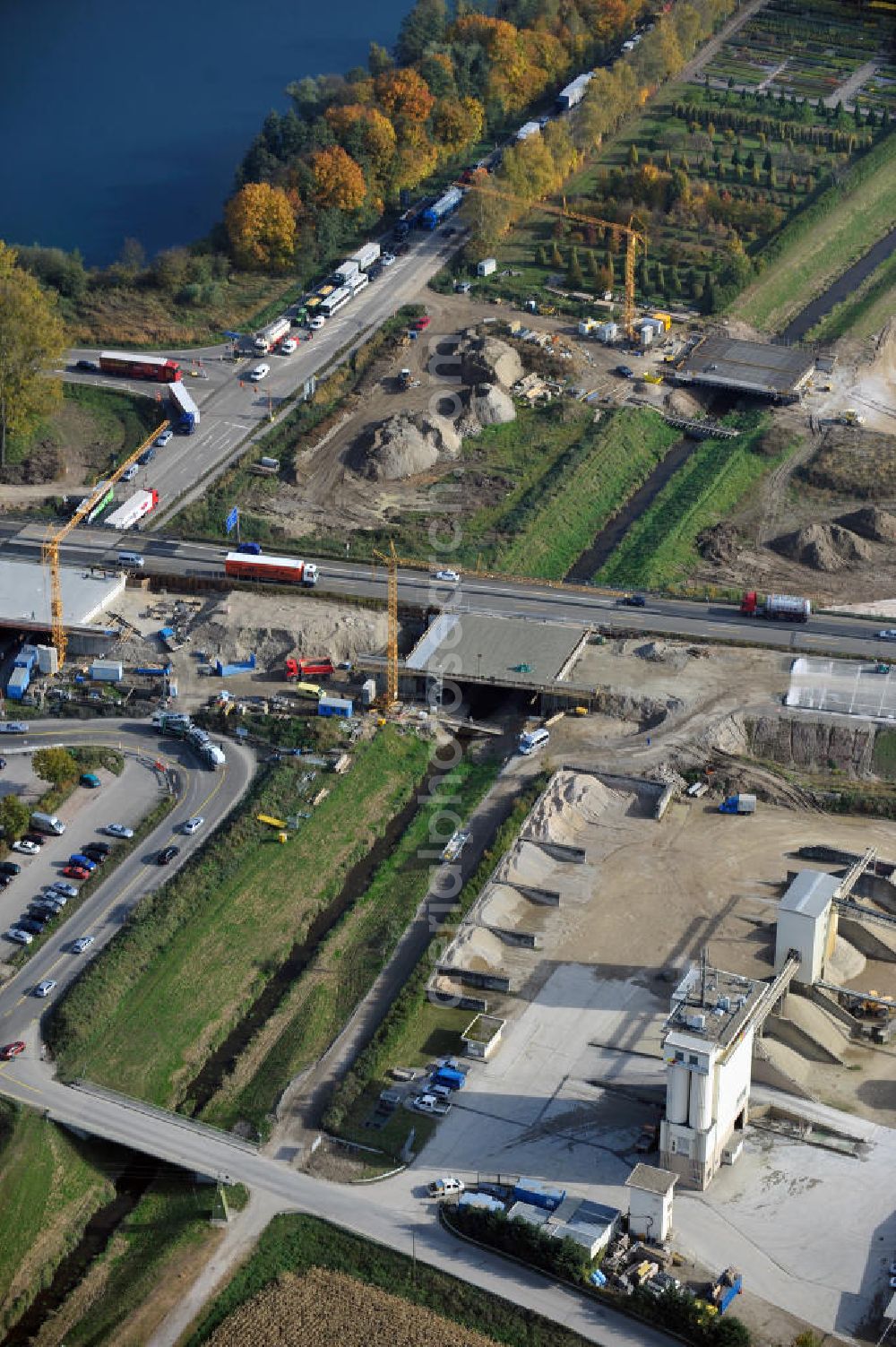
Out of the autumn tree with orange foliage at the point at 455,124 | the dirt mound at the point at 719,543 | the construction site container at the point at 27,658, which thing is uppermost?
the autumn tree with orange foliage at the point at 455,124

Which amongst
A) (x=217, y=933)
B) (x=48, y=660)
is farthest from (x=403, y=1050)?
(x=48, y=660)

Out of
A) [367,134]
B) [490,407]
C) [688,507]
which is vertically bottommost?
[688,507]

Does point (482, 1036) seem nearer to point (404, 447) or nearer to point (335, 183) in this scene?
point (404, 447)

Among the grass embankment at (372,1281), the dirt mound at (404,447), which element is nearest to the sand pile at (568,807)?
the grass embankment at (372,1281)

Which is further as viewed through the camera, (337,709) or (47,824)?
(337,709)

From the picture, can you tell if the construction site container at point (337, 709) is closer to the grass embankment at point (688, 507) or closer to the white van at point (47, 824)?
the white van at point (47, 824)

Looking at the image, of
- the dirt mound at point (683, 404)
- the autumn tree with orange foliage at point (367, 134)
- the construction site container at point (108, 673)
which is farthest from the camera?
the autumn tree with orange foliage at point (367, 134)

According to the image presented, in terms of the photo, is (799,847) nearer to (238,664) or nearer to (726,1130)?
(726,1130)
